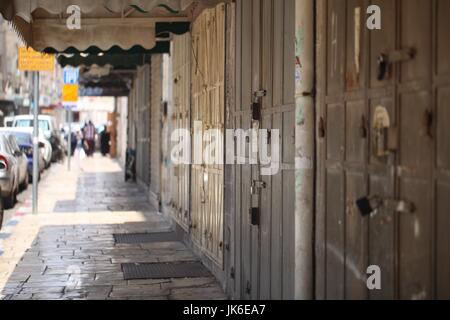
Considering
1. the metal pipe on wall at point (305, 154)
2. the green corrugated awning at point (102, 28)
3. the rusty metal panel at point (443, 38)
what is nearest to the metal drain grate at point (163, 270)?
the green corrugated awning at point (102, 28)

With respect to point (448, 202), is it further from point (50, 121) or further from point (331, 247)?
point (50, 121)

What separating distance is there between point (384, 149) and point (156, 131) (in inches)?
535

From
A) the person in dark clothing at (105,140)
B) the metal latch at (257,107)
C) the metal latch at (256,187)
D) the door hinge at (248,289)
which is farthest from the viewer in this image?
the person in dark clothing at (105,140)

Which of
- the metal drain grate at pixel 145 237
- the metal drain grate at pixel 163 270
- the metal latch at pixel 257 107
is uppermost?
the metal latch at pixel 257 107

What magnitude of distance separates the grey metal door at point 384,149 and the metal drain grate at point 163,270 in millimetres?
4071

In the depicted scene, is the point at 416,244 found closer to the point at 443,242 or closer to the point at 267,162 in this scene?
the point at 443,242

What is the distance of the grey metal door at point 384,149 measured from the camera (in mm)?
3086

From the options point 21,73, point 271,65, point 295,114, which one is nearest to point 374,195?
point 295,114

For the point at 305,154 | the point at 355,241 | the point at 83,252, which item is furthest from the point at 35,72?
the point at 355,241

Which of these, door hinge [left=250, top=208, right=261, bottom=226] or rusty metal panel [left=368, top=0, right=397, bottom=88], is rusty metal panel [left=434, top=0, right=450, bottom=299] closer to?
rusty metal panel [left=368, top=0, right=397, bottom=88]

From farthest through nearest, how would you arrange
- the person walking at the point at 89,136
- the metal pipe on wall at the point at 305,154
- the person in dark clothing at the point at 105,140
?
the person walking at the point at 89,136, the person in dark clothing at the point at 105,140, the metal pipe on wall at the point at 305,154

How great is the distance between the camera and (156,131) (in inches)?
666

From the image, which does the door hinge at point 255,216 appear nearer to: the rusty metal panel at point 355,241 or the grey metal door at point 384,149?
the grey metal door at point 384,149
